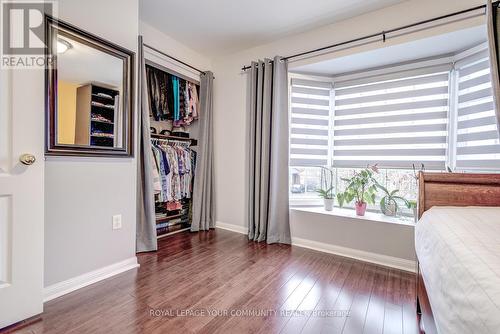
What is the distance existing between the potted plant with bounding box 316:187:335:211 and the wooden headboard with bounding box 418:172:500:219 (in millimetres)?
1162

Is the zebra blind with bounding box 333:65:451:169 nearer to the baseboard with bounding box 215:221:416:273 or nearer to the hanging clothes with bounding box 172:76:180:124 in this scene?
the baseboard with bounding box 215:221:416:273

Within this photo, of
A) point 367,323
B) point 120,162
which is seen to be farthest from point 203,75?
point 367,323

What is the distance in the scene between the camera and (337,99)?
2904mm

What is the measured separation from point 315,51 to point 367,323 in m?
2.47

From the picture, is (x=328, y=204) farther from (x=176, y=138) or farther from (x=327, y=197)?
(x=176, y=138)

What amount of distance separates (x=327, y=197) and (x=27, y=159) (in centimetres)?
259

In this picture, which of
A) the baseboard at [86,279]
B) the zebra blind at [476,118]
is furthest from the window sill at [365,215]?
the baseboard at [86,279]

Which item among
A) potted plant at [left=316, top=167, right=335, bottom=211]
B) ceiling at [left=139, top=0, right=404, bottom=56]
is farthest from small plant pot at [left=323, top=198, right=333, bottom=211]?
ceiling at [left=139, top=0, right=404, bottom=56]

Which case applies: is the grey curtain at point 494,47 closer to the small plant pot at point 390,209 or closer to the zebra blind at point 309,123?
the small plant pot at point 390,209

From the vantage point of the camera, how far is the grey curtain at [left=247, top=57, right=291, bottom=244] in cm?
272

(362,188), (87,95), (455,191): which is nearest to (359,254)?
(362,188)

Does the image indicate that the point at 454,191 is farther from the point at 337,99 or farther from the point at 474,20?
the point at 337,99

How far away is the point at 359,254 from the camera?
2.38m

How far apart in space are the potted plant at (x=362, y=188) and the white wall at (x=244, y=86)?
1.12ft
